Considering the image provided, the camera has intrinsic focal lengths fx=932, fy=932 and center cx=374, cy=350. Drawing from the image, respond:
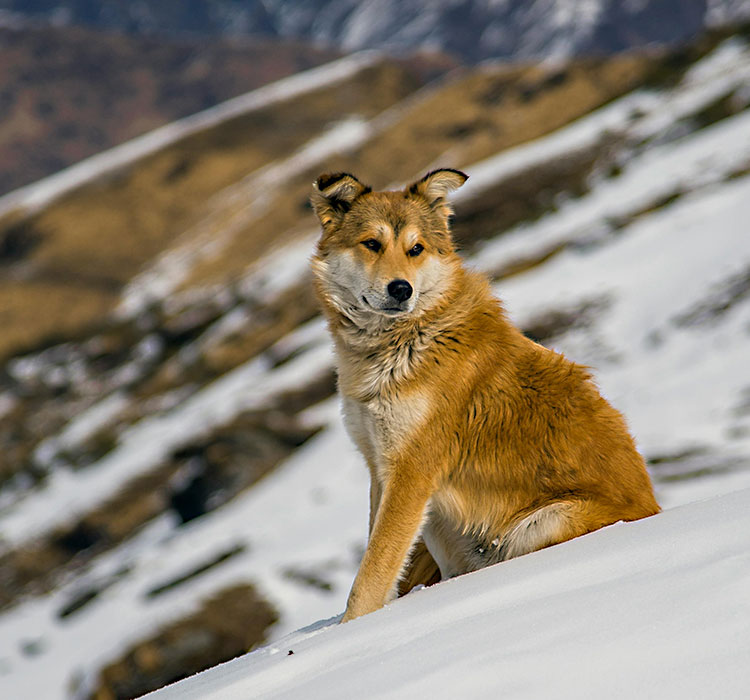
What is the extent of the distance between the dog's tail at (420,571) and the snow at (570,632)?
1.52 m

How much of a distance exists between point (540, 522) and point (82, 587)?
18.6 metres

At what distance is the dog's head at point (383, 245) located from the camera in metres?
6.43

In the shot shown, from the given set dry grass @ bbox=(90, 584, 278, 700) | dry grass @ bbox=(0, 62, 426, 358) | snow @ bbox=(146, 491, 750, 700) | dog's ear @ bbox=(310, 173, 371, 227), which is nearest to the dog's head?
dog's ear @ bbox=(310, 173, 371, 227)

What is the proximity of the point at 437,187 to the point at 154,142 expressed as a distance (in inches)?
2391

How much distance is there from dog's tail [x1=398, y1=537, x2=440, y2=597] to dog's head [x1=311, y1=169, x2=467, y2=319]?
1.83 meters

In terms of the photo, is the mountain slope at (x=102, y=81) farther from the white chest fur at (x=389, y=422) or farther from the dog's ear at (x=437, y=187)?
the white chest fur at (x=389, y=422)

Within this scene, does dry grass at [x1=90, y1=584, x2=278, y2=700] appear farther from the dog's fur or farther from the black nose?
the black nose

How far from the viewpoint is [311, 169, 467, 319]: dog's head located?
6434 millimetres

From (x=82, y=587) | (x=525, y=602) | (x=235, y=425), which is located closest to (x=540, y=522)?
(x=525, y=602)

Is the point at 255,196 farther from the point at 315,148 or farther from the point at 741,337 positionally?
the point at 741,337

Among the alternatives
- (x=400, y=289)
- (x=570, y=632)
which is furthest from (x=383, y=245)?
(x=570, y=632)

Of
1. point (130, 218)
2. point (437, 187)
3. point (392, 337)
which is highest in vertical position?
point (130, 218)

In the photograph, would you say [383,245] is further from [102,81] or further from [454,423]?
[102,81]

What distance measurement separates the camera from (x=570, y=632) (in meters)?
3.69
